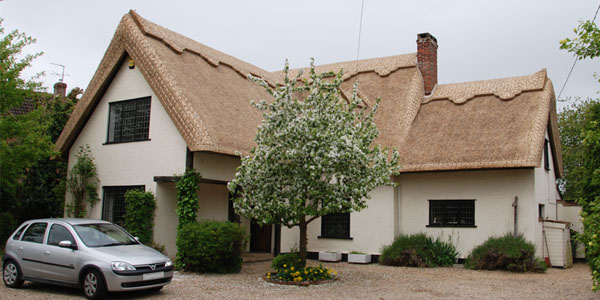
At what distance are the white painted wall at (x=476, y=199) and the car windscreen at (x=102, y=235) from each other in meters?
10.1

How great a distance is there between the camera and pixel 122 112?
16438mm

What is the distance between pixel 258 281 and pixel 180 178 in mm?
3803

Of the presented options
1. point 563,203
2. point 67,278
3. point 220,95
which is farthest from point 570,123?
point 67,278

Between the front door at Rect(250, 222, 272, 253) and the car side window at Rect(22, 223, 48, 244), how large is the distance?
858cm

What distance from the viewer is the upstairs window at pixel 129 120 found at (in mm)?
15907

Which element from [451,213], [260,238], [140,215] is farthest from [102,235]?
[451,213]

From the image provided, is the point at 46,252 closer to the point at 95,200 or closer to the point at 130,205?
the point at 130,205

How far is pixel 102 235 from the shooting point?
10.6 m

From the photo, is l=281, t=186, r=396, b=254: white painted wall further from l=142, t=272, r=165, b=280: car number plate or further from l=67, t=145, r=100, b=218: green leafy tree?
l=142, t=272, r=165, b=280: car number plate

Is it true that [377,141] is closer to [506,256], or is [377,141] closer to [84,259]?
[506,256]

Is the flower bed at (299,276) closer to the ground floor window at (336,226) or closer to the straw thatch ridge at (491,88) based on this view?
the ground floor window at (336,226)

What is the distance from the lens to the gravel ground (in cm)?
1046

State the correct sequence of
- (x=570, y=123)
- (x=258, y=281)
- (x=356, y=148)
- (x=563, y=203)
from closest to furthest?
(x=356, y=148) → (x=258, y=281) → (x=563, y=203) → (x=570, y=123)

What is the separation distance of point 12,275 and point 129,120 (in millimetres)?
6614
